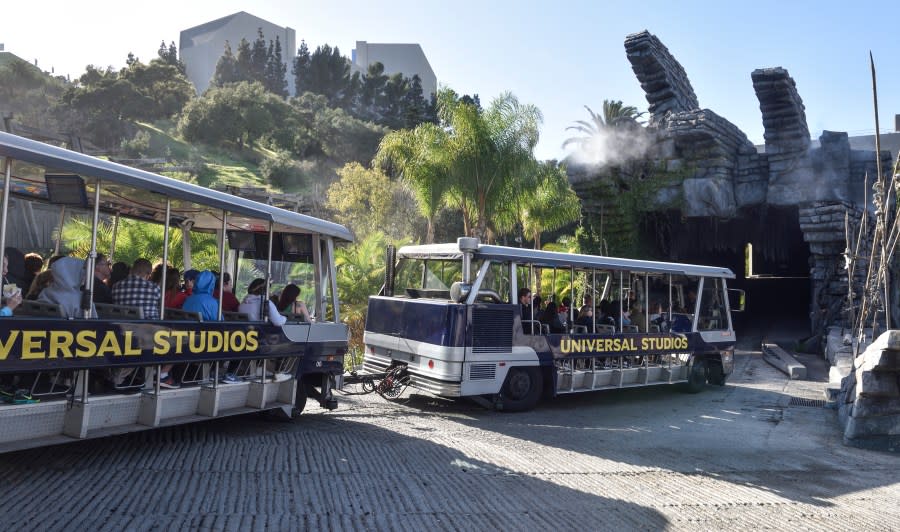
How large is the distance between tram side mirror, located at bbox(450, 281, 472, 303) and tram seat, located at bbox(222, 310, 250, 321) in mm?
3027

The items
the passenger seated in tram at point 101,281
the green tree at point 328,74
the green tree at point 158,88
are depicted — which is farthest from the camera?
the green tree at point 328,74

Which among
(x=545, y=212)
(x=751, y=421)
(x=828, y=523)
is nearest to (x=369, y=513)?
(x=828, y=523)

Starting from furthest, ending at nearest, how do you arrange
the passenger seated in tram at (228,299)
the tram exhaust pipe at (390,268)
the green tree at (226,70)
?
the green tree at (226,70)
the tram exhaust pipe at (390,268)
the passenger seated in tram at (228,299)

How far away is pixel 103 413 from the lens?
6.45 m

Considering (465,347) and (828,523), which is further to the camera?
(465,347)

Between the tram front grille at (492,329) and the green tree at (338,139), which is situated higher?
the green tree at (338,139)

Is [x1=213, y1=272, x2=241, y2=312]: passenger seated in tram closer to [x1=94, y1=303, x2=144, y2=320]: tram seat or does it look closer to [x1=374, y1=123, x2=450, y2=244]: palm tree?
[x1=94, y1=303, x2=144, y2=320]: tram seat

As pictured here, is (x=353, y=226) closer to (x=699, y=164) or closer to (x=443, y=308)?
(x=699, y=164)

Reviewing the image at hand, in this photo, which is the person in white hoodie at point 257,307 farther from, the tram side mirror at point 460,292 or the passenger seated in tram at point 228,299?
the tram side mirror at point 460,292

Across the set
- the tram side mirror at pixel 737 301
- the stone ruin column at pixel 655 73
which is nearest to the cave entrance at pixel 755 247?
the stone ruin column at pixel 655 73

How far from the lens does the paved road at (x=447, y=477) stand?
5352 millimetres

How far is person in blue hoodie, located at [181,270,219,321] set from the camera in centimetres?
771

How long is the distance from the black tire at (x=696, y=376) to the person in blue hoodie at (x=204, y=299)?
9703 millimetres

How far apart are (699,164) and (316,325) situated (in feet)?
65.1
